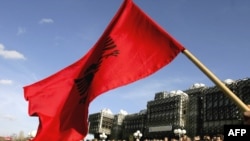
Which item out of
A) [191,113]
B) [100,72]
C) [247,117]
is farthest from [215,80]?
[191,113]

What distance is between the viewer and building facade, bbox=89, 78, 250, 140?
68.5 metres

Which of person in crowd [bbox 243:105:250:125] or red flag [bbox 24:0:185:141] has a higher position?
red flag [bbox 24:0:185:141]

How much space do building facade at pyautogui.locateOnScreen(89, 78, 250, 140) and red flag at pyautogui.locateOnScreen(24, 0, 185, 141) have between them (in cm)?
5391

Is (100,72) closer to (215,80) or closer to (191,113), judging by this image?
(215,80)

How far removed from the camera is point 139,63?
6.59 meters

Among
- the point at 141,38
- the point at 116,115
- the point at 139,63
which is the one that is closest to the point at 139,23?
the point at 141,38

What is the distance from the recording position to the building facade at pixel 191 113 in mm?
68469

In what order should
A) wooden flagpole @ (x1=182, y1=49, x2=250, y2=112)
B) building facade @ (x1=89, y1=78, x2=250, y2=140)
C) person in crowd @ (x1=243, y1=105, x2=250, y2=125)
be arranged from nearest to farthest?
1. person in crowd @ (x1=243, y1=105, x2=250, y2=125)
2. wooden flagpole @ (x1=182, y1=49, x2=250, y2=112)
3. building facade @ (x1=89, y1=78, x2=250, y2=140)

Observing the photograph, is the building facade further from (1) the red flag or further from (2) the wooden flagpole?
(2) the wooden flagpole

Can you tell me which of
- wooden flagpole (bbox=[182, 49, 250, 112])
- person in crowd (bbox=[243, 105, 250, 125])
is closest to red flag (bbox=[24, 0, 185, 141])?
wooden flagpole (bbox=[182, 49, 250, 112])

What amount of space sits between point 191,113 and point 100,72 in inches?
2958

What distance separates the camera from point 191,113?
263 feet

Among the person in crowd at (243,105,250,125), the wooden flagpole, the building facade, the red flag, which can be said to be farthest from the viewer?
the building facade

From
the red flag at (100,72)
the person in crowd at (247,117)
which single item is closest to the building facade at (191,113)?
the red flag at (100,72)
